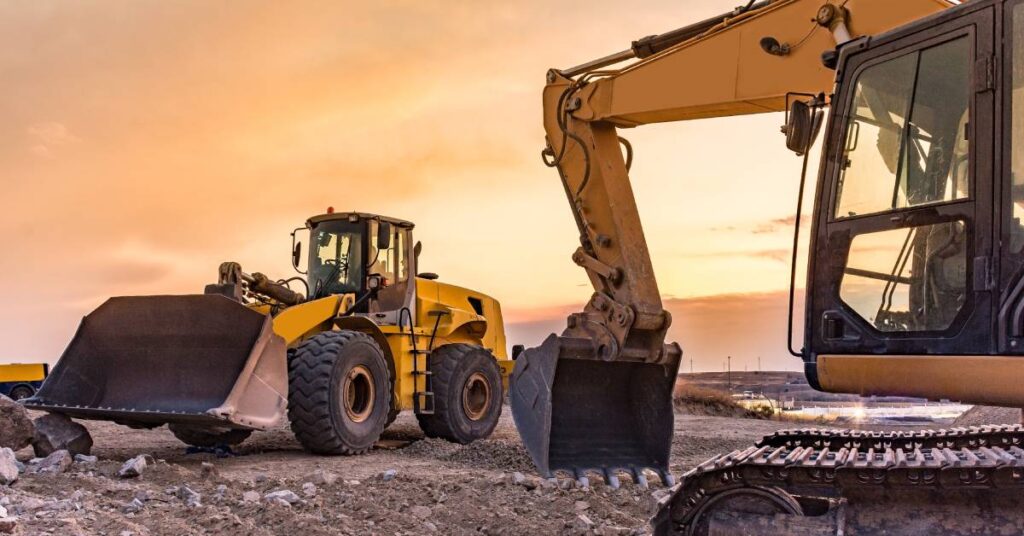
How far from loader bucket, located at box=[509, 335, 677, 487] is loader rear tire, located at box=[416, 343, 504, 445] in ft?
11.4

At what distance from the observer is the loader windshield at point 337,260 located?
11.7 metres

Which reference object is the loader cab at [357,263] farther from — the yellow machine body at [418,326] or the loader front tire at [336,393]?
the loader front tire at [336,393]

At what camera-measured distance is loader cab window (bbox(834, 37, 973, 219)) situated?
4453 mm

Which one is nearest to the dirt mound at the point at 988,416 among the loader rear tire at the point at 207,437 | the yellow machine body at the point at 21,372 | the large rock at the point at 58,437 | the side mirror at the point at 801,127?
the loader rear tire at the point at 207,437

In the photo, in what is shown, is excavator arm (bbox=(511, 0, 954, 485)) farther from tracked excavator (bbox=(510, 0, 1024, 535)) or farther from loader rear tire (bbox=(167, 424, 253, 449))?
loader rear tire (bbox=(167, 424, 253, 449))

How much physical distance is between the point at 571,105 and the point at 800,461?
16.1ft

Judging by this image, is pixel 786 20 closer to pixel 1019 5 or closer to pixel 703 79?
pixel 703 79

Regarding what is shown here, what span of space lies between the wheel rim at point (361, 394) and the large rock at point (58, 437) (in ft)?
8.21

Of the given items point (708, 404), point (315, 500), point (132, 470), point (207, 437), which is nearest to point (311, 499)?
point (315, 500)

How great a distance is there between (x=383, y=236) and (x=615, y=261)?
4.19 m

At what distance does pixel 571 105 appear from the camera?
8.62 metres

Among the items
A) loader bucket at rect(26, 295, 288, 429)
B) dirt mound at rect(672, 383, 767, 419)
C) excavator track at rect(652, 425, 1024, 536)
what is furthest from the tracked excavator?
dirt mound at rect(672, 383, 767, 419)

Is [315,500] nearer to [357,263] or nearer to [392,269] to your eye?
[357,263]

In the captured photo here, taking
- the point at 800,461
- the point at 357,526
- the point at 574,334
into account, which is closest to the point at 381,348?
the point at 574,334
